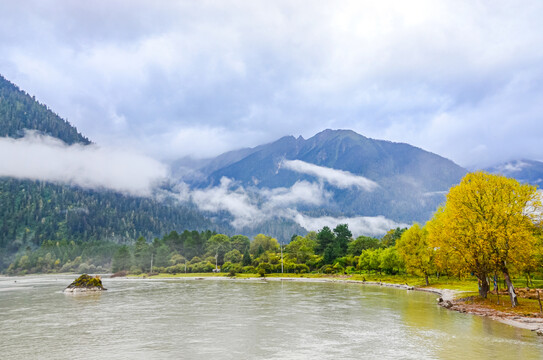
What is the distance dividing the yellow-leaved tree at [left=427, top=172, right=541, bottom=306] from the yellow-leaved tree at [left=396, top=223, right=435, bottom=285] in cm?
3166

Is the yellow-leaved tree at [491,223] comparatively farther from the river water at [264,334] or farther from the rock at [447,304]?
the river water at [264,334]

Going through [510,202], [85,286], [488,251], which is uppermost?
[510,202]

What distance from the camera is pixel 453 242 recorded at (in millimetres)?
49656

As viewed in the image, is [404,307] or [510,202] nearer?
[510,202]

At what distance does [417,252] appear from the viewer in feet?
287

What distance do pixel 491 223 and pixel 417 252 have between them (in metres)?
43.5

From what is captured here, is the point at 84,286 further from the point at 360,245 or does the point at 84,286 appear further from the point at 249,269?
the point at 360,245

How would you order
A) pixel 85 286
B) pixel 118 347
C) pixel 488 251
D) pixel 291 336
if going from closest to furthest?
pixel 118 347, pixel 291 336, pixel 488 251, pixel 85 286

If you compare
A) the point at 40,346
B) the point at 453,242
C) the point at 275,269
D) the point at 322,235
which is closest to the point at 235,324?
the point at 40,346

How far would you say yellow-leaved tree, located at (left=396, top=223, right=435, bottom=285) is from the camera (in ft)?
273

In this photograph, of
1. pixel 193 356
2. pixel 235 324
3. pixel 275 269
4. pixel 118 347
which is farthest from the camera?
pixel 275 269

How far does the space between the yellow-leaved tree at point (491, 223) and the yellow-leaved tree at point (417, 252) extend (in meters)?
31.7

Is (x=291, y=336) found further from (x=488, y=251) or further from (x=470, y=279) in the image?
(x=470, y=279)

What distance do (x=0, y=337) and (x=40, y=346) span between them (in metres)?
8.01
